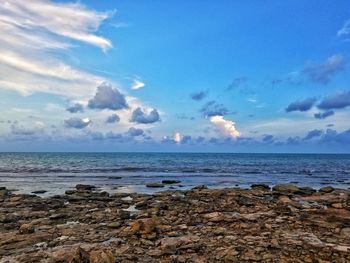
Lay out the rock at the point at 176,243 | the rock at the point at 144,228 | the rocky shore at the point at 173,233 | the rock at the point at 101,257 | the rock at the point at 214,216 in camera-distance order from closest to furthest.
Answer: the rock at the point at 101,257
the rocky shore at the point at 173,233
the rock at the point at 176,243
the rock at the point at 144,228
the rock at the point at 214,216

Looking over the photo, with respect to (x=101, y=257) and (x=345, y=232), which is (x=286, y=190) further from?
(x=101, y=257)

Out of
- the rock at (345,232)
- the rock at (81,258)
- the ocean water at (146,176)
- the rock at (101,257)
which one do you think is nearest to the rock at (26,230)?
the rock at (81,258)

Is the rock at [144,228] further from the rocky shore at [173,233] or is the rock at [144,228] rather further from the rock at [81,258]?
the rock at [81,258]

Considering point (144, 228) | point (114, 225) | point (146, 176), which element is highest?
point (144, 228)

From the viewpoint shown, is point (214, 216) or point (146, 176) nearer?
point (214, 216)

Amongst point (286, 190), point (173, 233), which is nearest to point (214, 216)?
point (173, 233)

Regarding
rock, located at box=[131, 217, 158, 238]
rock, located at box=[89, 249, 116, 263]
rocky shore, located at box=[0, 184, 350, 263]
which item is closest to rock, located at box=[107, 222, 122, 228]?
rocky shore, located at box=[0, 184, 350, 263]

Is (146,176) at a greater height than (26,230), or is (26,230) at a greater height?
(26,230)

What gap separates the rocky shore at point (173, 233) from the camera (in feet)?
36.4

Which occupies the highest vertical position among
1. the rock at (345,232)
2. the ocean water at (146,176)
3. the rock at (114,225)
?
the rock at (345,232)

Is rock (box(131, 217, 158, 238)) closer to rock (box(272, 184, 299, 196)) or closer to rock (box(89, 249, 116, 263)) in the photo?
rock (box(89, 249, 116, 263))

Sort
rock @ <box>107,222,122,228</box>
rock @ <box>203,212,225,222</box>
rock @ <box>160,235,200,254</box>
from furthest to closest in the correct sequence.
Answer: rock @ <box>203,212,225,222</box>, rock @ <box>107,222,122,228</box>, rock @ <box>160,235,200,254</box>

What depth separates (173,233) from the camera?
13.9 metres

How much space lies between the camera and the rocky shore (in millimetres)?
11102
